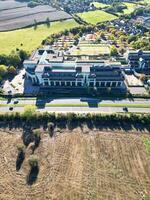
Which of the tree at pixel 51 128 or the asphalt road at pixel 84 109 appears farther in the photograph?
the asphalt road at pixel 84 109

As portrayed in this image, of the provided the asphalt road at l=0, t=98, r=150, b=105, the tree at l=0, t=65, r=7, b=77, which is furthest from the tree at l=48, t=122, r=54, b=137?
the tree at l=0, t=65, r=7, b=77

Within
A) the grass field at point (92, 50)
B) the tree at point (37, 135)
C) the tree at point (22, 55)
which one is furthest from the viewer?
the grass field at point (92, 50)

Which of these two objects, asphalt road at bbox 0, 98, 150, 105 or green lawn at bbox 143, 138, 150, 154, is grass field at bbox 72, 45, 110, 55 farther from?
green lawn at bbox 143, 138, 150, 154

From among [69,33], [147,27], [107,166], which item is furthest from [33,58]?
[147,27]

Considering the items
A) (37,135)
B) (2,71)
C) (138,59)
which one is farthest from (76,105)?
(138,59)

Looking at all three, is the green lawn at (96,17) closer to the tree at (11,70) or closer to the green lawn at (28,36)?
the green lawn at (28,36)

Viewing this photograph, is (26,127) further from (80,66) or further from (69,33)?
(69,33)

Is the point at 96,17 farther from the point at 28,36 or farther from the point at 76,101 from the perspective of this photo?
the point at 76,101

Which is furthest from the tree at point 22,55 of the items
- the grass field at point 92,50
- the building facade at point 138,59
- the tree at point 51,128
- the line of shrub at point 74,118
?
the tree at point 51,128
